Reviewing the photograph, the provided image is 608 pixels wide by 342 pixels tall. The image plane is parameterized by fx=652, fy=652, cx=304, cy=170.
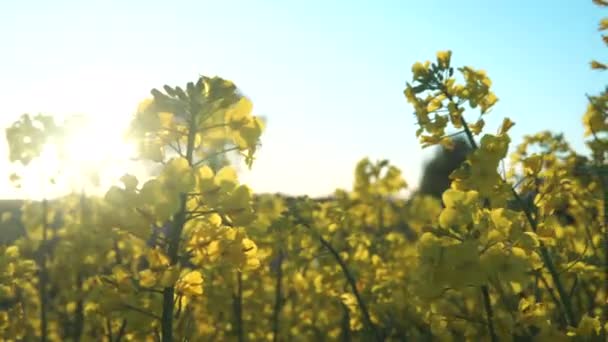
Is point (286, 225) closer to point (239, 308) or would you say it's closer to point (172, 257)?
point (239, 308)

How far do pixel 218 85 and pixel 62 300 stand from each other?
6.26m

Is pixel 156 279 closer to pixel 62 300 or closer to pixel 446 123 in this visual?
pixel 446 123

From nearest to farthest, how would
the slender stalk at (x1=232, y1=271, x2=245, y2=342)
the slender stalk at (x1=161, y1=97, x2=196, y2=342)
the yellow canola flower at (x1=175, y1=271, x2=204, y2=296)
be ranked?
the slender stalk at (x1=161, y1=97, x2=196, y2=342), the yellow canola flower at (x1=175, y1=271, x2=204, y2=296), the slender stalk at (x1=232, y1=271, x2=245, y2=342)

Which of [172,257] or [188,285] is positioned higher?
[172,257]

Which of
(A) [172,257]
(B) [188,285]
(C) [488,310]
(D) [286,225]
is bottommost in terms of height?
(C) [488,310]

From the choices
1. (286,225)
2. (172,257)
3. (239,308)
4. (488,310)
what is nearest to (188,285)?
(172,257)

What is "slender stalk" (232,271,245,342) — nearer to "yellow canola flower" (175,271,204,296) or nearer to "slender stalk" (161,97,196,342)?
"yellow canola flower" (175,271,204,296)

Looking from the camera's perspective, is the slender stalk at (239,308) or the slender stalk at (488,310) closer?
the slender stalk at (488,310)

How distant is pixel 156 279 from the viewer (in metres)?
2.76

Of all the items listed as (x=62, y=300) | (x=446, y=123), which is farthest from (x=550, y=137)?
(x=62, y=300)

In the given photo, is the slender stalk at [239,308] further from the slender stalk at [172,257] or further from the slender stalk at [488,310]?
the slender stalk at [488,310]

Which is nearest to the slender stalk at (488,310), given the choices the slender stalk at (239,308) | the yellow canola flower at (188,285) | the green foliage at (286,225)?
the green foliage at (286,225)

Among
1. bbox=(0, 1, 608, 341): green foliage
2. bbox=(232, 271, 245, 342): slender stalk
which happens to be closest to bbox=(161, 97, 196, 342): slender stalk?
bbox=(0, 1, 608, 341): green foliage

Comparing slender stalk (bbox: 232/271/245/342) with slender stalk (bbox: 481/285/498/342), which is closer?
slender stalk (bbox: 481/285/498/342)
